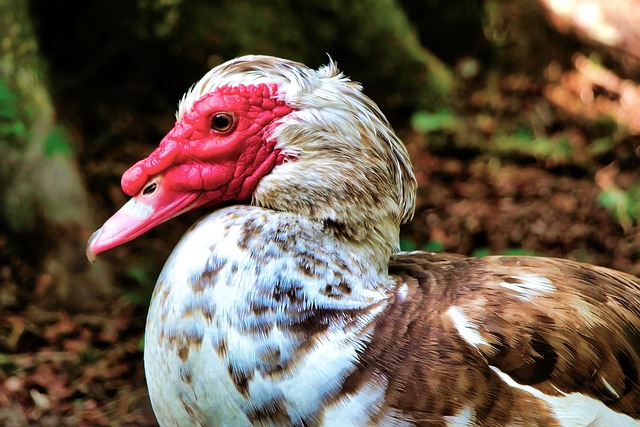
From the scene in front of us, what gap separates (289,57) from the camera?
5.60 meters

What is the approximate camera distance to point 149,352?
93.5 inches

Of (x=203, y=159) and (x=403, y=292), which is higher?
→ (x=203, y=159)

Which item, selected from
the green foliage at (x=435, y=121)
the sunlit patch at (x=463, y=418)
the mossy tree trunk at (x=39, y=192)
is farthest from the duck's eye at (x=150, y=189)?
the green foliage at (x=435, y=121)

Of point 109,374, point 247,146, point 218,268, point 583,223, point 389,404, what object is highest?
point 247,146

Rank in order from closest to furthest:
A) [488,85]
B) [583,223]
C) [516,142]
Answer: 1. [583,223]
2. [516,142]
3. [488,85]

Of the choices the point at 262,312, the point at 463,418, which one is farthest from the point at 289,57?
the point at 463,418

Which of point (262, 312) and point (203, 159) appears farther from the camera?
point (203, 159)

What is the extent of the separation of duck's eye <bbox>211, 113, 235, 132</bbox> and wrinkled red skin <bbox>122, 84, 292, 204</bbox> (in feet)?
0.04

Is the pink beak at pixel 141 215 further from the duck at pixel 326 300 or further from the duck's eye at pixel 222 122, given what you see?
the duck's eye at pixel 222 122

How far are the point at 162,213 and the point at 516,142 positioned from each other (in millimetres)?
4077

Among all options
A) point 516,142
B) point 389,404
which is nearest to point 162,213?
point 389,404

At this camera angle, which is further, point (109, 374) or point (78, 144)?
point (78, 144)

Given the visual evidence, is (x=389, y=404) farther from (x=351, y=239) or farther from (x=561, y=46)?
(x=561, y=46)

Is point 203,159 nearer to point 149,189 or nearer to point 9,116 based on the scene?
point 149,189
